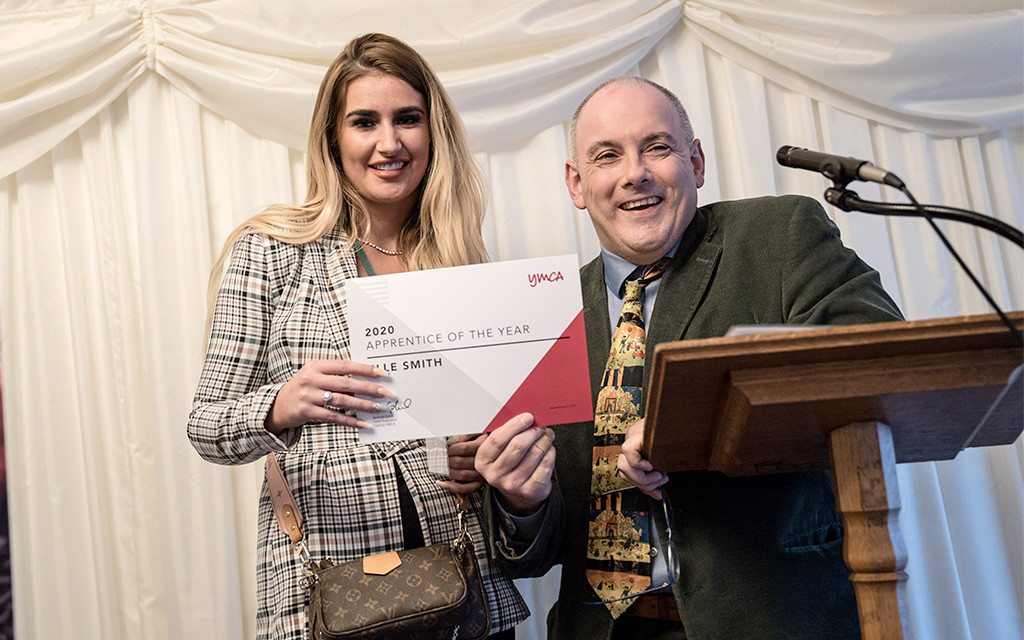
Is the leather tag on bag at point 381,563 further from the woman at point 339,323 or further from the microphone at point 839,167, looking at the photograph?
the microphone at point 839,167

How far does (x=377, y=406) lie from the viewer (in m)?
1.72

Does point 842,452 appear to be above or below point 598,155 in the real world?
below

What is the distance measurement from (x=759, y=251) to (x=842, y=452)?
73 centimetres

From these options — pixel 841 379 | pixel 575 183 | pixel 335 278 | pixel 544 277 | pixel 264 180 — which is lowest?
pixel 841 379

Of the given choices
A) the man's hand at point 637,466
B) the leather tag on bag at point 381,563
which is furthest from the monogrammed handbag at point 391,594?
the man's hand at point 637,466

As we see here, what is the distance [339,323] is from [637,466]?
29.8 inches

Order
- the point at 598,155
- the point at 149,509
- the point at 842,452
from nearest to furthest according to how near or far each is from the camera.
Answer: the point at 842,452 → the point at 598,155 → the point at 149,509

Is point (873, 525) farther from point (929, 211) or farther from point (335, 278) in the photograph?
point (335, 278)

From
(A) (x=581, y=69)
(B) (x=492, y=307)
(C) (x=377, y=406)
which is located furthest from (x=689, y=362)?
(A) (x=581, y=69)

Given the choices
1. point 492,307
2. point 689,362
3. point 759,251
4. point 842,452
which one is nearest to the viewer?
point 689,362

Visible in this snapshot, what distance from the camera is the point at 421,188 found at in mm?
2367

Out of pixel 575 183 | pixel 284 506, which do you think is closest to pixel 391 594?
pixel 284 506

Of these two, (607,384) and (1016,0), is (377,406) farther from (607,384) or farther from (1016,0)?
(1016,0)

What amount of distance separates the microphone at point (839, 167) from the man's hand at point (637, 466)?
532 mm
